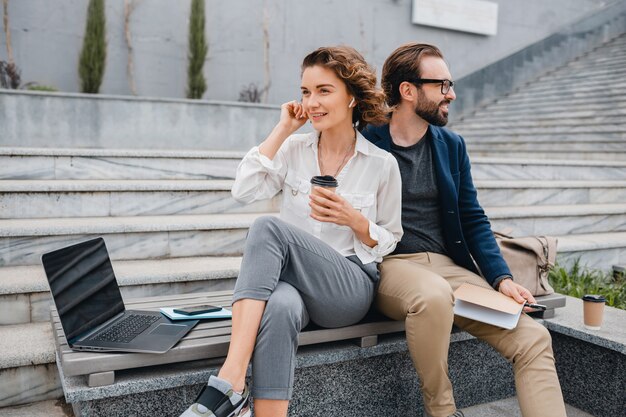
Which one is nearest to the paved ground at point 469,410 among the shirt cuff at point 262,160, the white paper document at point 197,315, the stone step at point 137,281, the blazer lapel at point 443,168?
the stone step at point 137,281

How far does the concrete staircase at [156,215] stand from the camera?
2600mm

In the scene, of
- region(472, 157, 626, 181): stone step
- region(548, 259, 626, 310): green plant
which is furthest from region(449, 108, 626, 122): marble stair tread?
region(548, 259, 626, 310): green plant

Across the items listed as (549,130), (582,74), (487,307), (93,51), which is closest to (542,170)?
(549,130)

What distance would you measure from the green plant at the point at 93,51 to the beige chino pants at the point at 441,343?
5992 millimetres

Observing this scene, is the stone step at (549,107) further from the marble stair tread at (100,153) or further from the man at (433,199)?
the man at (433,199)

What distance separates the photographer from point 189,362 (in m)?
2.00

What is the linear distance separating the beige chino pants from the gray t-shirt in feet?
0.99

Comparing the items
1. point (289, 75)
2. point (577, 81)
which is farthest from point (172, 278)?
point (577, 81)

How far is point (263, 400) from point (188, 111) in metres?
4.83

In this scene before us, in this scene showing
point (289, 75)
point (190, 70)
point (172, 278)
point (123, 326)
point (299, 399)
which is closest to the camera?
point (123, 326)

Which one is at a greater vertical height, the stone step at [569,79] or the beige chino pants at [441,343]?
the stone step at [569,79]

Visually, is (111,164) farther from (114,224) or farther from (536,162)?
(536,162)

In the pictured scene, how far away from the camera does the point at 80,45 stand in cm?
741

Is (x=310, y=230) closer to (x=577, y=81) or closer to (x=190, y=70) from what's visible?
(x=190, y=70)
